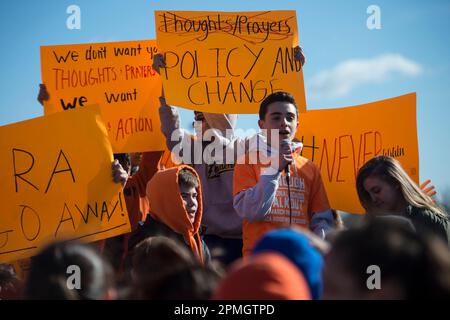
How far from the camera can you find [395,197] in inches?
178

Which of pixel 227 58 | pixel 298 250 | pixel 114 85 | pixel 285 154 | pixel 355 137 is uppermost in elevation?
pixel 227 58

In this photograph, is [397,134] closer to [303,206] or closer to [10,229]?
[303,206]

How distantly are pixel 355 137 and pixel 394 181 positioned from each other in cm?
146

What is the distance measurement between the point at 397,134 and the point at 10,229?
3.21 m

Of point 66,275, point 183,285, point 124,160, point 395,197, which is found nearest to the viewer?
point 183,285

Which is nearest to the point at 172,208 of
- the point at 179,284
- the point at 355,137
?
the point at 355,137

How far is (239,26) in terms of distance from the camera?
5.91 metres

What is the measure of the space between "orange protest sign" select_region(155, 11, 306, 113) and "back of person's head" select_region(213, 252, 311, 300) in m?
3.70

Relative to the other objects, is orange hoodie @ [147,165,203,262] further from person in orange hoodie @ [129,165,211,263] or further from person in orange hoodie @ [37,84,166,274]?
person in orange hoodie @ [37,84,166,274]

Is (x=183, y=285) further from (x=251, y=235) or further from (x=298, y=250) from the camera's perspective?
(x=251, y=235)

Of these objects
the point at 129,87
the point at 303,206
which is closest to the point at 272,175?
the point at 303,206

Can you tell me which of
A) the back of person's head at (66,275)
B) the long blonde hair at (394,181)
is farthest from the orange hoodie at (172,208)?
the back of person's head at (66,275)

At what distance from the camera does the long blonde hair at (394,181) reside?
4.50 meters

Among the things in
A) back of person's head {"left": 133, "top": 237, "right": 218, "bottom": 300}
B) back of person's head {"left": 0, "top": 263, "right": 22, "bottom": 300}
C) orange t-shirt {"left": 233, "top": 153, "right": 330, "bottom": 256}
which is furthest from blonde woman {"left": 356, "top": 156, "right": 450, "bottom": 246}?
back of person's head {"left": 0, "top": 263, "right": 22, "bottom": 300}
